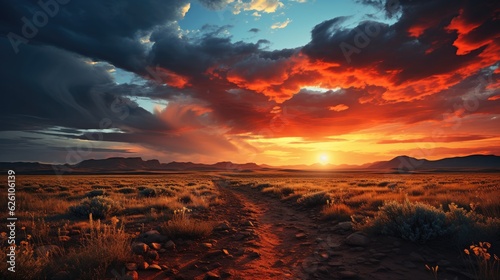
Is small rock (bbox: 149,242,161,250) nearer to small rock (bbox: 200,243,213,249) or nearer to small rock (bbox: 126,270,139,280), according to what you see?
small rock (bbox: 200,243,213,249)

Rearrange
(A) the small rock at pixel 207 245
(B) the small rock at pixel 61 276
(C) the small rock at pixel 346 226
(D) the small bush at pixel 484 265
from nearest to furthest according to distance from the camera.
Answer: (D) the small bush at pixel 484 265 → (B) the small rock at pixel 61 276 → (A) the small rock at pixel 207 245 → (C) the small rock at pixel 346 226

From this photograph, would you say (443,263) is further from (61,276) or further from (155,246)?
(61,276)

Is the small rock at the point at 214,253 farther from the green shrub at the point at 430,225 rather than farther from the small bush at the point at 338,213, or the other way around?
the small bush at the point at 338,213

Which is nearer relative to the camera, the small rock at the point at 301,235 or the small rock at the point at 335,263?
the small rock at the point at 335,263

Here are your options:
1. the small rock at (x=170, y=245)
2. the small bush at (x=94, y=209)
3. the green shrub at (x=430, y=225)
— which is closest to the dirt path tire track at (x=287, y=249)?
the green shrub at (x=430, y=225)

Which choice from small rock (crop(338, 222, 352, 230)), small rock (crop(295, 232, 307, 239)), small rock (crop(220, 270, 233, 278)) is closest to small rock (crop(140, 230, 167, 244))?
small rock (crop(220, 270, 233, 278))

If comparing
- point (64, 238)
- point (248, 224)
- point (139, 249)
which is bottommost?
point (248, 224)

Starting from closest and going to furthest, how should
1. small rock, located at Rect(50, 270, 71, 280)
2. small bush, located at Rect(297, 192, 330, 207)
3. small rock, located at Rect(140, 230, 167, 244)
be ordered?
small rock, located at Rect(50, 270, 71, 280)
small rock, located at Rect(140, 230, 167, 244)
small bush, located at Rect(297, 192, 330, 207)

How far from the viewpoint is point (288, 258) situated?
6.31 metres

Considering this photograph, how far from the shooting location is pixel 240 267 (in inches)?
221

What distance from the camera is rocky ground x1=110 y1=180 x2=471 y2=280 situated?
5109 mm

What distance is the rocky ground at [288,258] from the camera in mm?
5109

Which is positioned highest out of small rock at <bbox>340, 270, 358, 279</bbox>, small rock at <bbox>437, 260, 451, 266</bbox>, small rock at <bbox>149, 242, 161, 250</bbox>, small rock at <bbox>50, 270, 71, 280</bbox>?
small rock at <bbox>50, 270, 71, 280</bbox>

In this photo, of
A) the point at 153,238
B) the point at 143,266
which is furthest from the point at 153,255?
the point at 153,238
